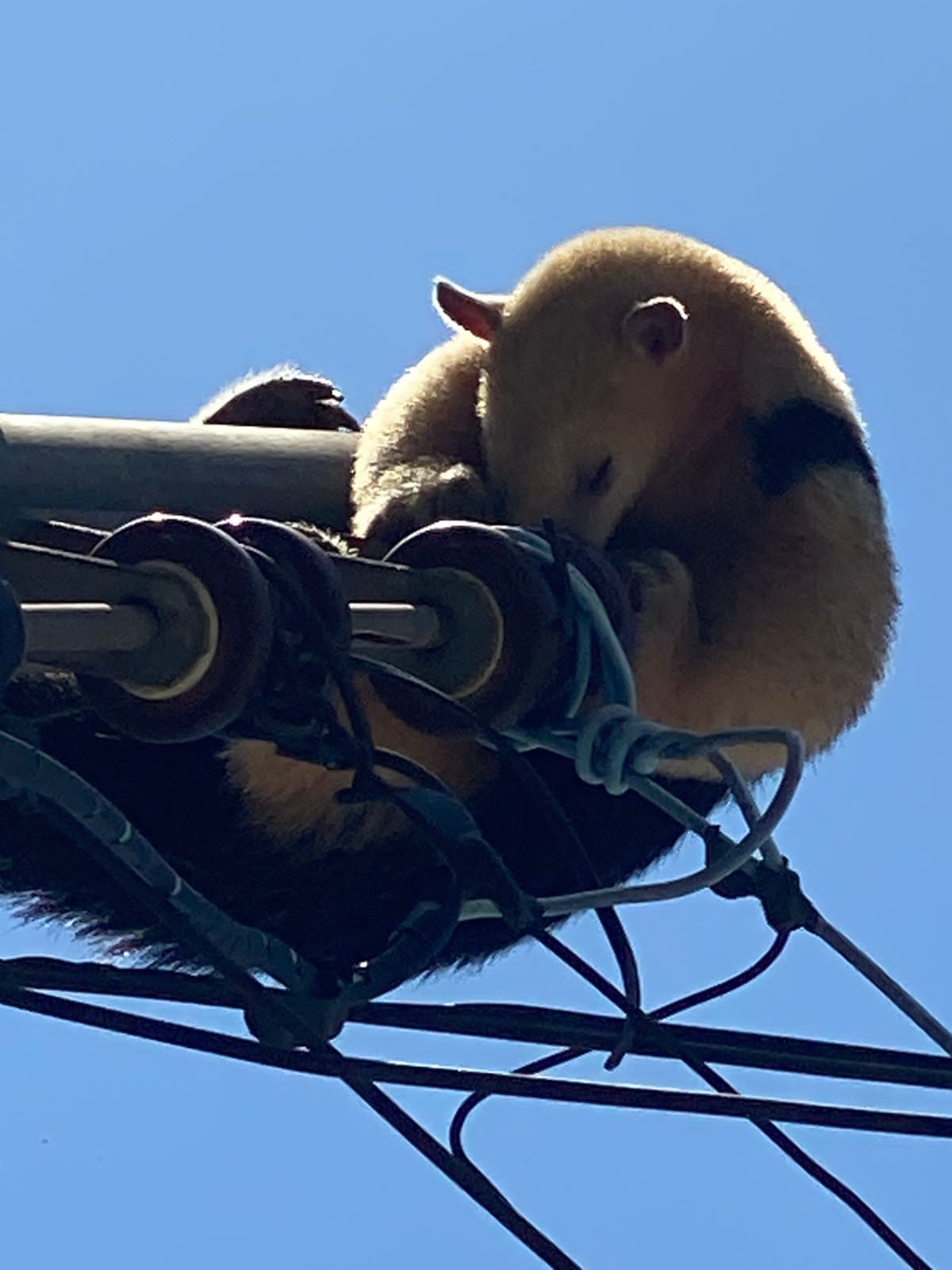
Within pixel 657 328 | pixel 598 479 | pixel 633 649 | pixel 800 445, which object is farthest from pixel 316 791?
pixel 657 328

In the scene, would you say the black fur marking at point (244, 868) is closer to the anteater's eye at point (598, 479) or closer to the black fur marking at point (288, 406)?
the anteater's eye at point (598, 479)

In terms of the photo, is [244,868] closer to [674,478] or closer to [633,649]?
[633,649]

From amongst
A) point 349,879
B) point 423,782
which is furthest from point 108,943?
point 423,782

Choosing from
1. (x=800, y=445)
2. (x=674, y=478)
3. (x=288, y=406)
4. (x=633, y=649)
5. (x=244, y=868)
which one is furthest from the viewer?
(x=288, y=406)

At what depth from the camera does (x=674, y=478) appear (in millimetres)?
4535

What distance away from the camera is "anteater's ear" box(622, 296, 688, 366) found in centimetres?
486

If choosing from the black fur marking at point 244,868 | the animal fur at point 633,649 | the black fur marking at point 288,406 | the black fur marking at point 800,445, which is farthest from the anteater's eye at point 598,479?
the black fur marking at point 244,868

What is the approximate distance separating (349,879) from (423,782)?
0.85m

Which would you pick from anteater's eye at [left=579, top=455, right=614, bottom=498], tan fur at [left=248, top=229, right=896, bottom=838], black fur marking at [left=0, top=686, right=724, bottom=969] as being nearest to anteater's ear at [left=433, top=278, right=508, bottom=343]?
tan fur at [left=248, top=229, right=896, bottom=838]

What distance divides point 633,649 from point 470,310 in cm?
217

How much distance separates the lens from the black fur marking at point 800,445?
4180mm

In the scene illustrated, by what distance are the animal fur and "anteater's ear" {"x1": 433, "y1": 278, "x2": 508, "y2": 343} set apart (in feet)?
0.63

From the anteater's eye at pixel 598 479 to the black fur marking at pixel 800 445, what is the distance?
351 millimetres

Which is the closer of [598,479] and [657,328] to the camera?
[598,479]
